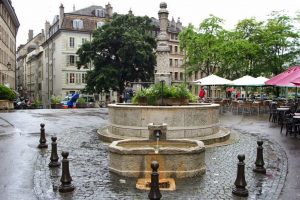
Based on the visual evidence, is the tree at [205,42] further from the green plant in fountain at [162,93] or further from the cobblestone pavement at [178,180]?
the cobblestone pavement at [178,180]

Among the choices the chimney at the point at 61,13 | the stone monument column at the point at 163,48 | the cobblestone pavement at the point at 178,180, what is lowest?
the cobblestone pavement at the point at 178,180

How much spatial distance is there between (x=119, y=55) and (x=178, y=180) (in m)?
33.3

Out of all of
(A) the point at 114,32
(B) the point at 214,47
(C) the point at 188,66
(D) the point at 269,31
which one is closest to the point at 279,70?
(D) the point at 269,31

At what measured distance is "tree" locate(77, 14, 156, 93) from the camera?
1590 inches

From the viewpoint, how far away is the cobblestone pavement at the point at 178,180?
7516 mm

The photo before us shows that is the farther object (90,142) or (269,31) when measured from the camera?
(269,31)

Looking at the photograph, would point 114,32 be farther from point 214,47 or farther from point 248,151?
point 248,151

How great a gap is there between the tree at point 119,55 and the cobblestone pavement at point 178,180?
28242 mm

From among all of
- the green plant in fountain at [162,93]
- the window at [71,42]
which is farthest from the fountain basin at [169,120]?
the window at [71,42]

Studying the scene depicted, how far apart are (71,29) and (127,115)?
50.2 m

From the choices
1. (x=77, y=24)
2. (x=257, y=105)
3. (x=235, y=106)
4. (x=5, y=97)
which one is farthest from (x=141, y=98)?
(x=77, y=24)

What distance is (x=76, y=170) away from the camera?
31.1ft

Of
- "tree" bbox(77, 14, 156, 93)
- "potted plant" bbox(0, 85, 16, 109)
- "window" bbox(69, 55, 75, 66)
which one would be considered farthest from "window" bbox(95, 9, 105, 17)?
"potted plant" bbox(0, 85, 16, 109)

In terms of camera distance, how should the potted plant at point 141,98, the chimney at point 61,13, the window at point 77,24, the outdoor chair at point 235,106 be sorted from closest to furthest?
the potted plant at point 141,98 → the outdoor chair at point 235,106 → the window at point 77,24 → the chimney at point 61,13
